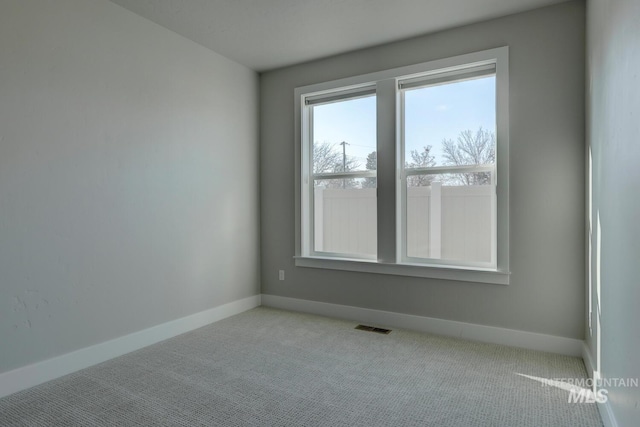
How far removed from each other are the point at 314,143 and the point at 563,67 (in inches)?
90.5

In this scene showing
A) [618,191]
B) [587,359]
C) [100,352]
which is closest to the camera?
[618,191]

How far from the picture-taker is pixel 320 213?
406 cm

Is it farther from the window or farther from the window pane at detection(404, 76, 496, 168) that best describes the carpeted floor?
the window pane at detection(404, 76, 496, 168)

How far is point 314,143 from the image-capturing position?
409cm

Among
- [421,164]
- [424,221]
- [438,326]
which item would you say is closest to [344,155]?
[421,164]

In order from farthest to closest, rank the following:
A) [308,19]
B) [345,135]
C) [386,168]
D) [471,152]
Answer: [345,135] → [386,168] → [471,152] → [308,19]

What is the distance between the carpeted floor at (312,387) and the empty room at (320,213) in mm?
19

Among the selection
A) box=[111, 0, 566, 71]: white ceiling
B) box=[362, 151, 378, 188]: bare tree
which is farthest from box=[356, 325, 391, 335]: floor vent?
box=[111, 0, 566, 71]: white ceiling

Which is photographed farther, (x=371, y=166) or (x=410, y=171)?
(x=371, y=166)

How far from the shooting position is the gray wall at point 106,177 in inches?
90.7

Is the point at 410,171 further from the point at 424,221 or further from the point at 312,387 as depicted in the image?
the point at 312,387

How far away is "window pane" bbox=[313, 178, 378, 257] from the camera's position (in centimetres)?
373

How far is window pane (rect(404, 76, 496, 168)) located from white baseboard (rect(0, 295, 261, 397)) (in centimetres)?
239

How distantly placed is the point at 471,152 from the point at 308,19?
5.75 ft
